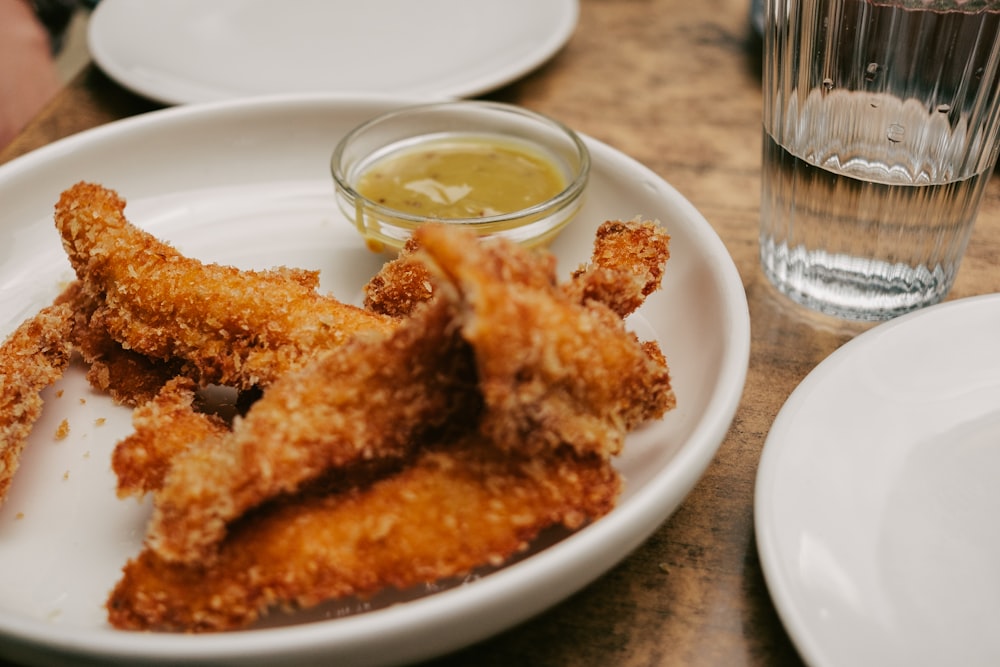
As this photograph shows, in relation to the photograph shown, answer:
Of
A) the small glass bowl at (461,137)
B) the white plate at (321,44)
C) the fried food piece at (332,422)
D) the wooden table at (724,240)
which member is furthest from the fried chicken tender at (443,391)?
the white plate at (321,44)

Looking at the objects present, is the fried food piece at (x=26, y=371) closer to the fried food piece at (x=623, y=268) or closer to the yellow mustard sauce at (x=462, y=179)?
the yellow mustard sauce at (x=462, y=179)

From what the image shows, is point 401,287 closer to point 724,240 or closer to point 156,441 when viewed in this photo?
point 156,441

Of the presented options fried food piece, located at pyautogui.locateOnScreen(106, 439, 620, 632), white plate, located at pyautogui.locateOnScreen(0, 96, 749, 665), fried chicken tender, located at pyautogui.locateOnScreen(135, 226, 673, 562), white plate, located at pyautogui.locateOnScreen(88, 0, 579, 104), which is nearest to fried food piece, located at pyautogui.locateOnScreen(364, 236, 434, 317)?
white plate, located at pyautogui.locateOnScreen(0, 96, 749, 665)

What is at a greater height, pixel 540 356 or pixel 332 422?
pixel 540 356

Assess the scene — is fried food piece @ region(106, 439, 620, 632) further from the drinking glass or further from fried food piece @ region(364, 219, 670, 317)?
the drinking glass

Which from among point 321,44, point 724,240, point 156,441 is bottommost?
Answer: point 724,240

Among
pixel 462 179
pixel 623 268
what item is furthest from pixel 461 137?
pixel 623 268

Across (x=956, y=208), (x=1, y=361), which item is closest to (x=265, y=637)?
(x=1, y=361)

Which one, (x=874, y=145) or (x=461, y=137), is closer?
(x=874, y=145)
